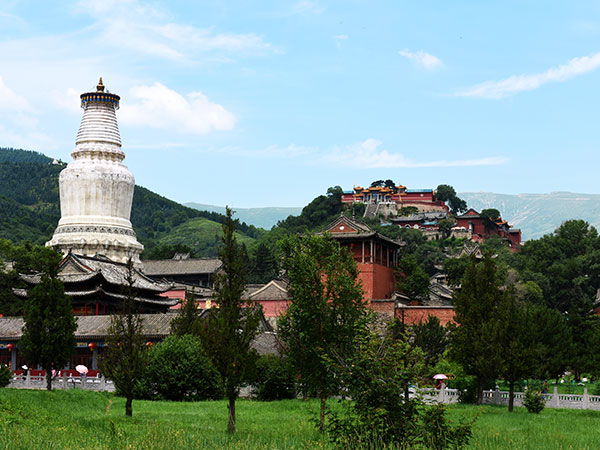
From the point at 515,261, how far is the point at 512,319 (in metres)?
56.3

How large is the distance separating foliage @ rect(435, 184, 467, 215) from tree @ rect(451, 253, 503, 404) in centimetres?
10052

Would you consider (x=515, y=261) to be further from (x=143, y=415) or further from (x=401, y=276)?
(x=143, y=415)

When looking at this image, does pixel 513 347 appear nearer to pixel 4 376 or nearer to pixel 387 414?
pixel 387 414

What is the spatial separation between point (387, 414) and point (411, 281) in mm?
42112

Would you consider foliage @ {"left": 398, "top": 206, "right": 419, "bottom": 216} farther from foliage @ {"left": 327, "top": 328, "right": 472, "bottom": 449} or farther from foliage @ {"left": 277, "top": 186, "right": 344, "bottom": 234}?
foliage @ {"left": 327, "top": 328, "right": 472, "bottom": 449}

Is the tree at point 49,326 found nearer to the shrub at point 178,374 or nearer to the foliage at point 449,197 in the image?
the shrub at point 178,374

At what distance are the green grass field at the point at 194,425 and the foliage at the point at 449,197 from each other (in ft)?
343

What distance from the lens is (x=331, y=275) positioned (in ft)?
78.1

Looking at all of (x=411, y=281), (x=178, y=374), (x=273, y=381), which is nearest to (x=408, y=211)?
(x=411, y=281)

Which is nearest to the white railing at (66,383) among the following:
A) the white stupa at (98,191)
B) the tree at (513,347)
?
the tree at (513,347)

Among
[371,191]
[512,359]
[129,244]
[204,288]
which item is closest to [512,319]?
[512,359]

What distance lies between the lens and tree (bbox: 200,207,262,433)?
76.1 ft

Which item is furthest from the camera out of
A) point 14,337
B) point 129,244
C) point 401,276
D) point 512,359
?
point 129,244

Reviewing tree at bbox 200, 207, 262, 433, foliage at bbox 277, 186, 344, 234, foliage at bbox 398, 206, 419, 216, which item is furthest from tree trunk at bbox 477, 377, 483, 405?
foliage at bbox 398, 206, 419, 216
